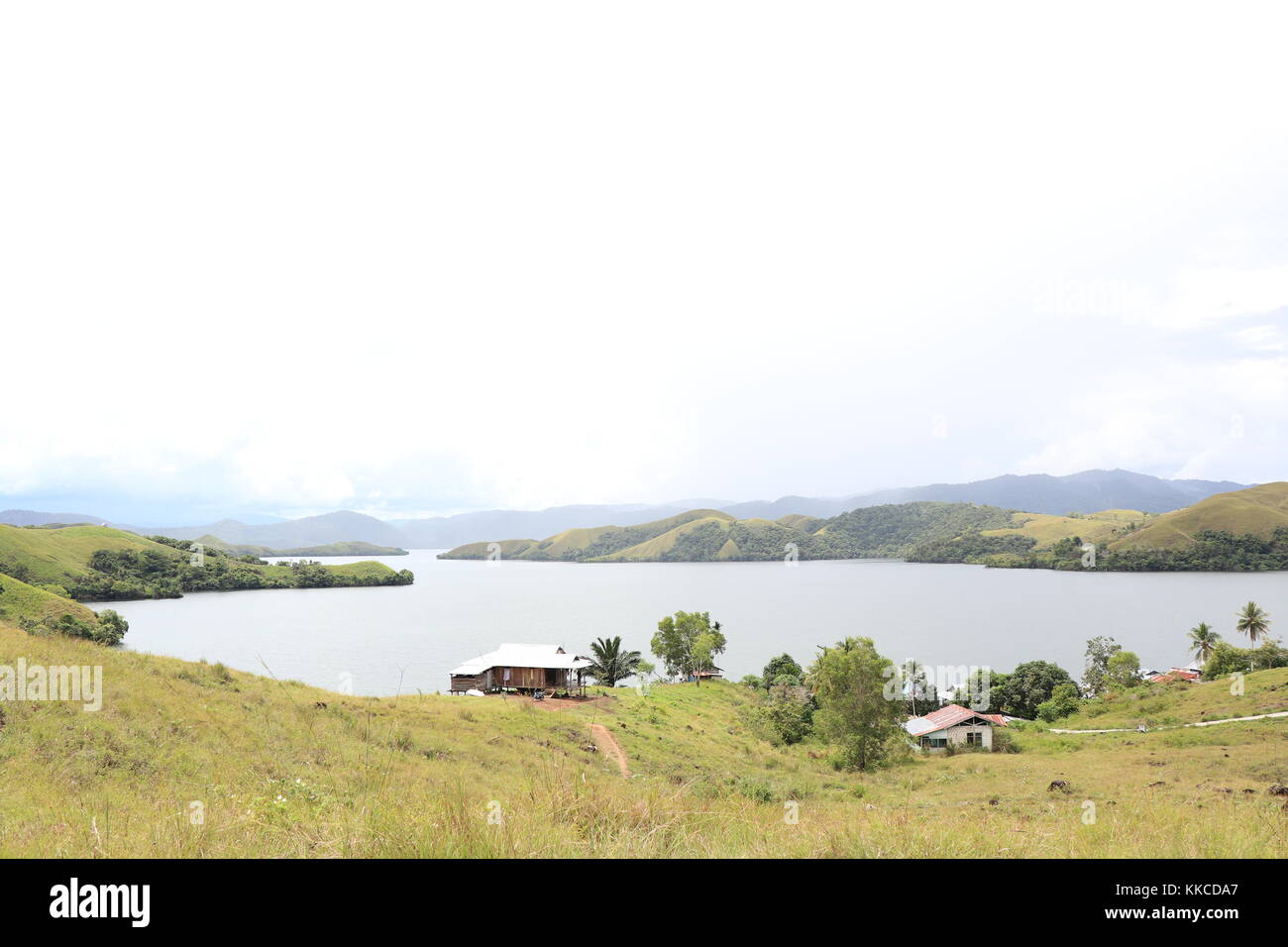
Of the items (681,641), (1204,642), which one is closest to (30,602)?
(681,641)

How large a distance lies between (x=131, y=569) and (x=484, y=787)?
570ft

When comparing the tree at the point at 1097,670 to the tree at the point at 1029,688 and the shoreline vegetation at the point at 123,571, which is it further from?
the shoreline vegetation at the point at 123,571

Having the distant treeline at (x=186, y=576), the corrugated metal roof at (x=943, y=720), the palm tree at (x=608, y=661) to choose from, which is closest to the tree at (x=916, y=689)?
the corrugated metal roof at (x=943, y=720)

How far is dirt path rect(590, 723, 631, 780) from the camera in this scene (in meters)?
22.7

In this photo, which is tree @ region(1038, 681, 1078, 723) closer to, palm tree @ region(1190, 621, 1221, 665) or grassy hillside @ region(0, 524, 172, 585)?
palm tree @ region(1190, 621, 1221, 665)

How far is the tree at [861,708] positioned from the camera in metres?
34.8

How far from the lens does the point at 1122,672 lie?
5906 cm

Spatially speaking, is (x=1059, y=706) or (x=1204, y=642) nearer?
(x=1059, y=706)

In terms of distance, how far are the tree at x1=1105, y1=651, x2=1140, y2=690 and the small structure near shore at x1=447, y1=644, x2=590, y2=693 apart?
4743cm

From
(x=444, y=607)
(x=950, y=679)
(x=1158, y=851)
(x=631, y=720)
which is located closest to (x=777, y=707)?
(x=631, y=720)

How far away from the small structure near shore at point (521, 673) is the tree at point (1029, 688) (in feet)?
132

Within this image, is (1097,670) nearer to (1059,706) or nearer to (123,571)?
(1059,706)

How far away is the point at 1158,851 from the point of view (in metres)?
3.31
